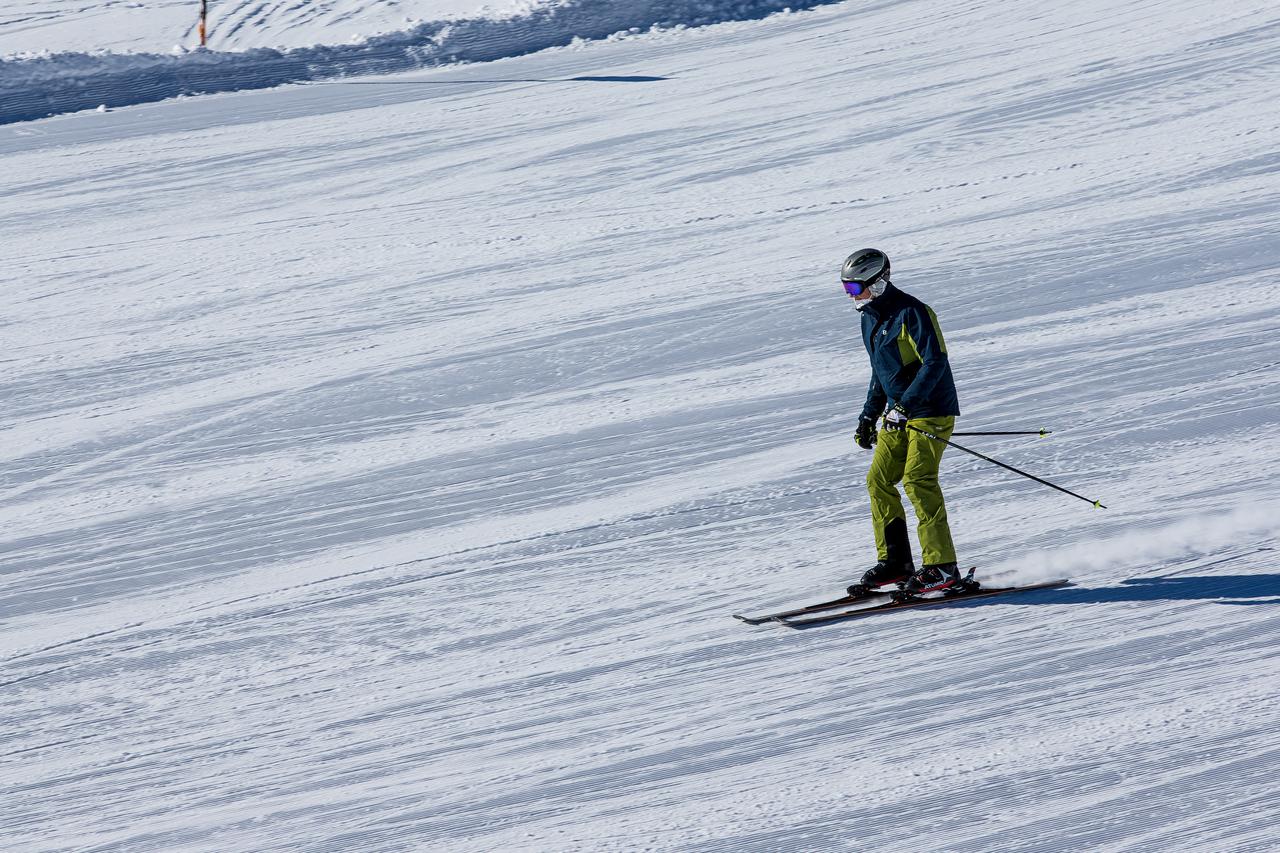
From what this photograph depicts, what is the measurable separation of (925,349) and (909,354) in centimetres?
7

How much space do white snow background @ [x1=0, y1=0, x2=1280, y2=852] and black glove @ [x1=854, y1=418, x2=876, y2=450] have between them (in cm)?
76

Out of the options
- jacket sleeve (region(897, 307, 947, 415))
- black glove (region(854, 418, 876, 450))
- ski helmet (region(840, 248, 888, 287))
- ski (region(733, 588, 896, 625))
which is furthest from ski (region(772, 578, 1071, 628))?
ski helmet (region(840, 248, 888, 287))

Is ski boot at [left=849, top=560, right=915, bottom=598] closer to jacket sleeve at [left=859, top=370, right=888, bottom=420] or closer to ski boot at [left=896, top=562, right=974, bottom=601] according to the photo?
ski boot at [left=896, top=562, right=974, bottom=601]

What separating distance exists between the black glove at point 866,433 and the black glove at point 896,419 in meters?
0.08

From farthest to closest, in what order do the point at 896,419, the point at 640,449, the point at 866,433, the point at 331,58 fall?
the point at 331,58 < the point at 640,449 < the point at 866,433 < the point at 896,419

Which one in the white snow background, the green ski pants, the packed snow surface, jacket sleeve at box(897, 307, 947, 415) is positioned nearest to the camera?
the white snow background

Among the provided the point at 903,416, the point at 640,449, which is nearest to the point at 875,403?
the point at 903,416

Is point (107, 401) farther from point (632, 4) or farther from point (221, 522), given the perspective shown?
point (632, 4)

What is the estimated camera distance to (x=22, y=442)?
8.51 metres

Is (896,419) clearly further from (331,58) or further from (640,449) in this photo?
(331,58)

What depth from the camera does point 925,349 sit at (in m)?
5.60

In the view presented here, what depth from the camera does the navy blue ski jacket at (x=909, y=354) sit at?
560 centimetres

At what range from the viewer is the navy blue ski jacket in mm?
5598

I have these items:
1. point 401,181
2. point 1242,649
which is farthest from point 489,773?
point 401,181
